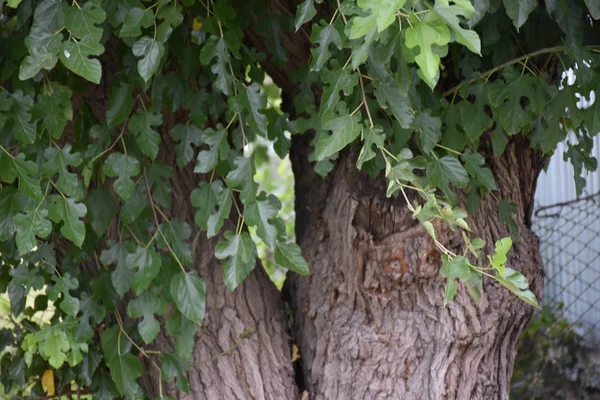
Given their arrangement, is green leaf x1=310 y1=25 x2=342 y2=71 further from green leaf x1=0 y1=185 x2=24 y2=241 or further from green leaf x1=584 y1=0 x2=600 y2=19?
green leaf x1=0 y1=185 x2=24 y2=241

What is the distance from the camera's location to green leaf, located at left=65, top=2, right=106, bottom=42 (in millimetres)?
1685

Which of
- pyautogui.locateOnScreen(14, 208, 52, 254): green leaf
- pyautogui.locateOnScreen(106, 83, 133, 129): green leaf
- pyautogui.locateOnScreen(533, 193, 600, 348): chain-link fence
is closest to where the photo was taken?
pyautogui.locateOnScreen(14, 208, 52, 254): green leaf

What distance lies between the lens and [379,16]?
46.8 inches

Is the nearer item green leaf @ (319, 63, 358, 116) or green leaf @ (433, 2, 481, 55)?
green leaf @ (433, 2, 481, 55)

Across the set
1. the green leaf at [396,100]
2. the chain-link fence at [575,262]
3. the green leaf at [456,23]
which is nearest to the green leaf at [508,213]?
the green leaf at [396,100]

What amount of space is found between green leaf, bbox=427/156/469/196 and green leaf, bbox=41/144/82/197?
0.91 m

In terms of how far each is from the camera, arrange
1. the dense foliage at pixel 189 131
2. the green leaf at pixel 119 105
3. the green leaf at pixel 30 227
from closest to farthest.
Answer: the dense foliage at pixel 189 131, the green leaf at pixel 30 227, the green leaf at pixel 119 105

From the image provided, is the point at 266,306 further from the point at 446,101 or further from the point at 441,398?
the point at 446,101

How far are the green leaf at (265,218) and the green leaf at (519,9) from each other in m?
0.69

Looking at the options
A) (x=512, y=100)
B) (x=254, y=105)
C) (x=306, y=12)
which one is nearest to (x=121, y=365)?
(x=254, y=105)

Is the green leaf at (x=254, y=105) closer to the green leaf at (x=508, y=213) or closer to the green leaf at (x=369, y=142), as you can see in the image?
the green leaf at (x=369, y=142)

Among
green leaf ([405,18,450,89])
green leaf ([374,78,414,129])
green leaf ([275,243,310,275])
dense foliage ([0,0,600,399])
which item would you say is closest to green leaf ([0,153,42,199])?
dense foliage ([0,0,600,399])

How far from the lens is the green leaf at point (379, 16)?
46.4 inches

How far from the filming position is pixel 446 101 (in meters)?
2.19
